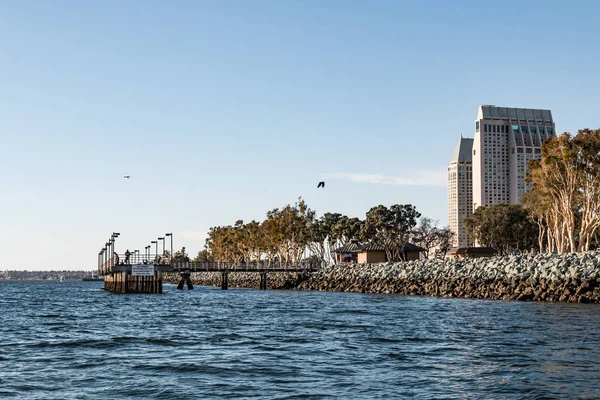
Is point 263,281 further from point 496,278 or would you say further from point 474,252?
point 496,278

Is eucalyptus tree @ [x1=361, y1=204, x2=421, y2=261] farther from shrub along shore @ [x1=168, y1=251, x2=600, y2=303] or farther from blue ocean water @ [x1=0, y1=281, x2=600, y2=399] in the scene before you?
blue ocean water @ [x1=0, y1=281, x2=600, y2=399]

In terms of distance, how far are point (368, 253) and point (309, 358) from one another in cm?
10312

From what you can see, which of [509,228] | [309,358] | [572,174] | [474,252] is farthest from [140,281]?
[509,228]

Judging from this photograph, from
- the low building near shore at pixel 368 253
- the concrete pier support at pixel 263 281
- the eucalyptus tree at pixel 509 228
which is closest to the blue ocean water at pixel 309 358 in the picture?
the concrete pier support at pixel 263 281

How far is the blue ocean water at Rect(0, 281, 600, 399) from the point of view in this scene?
774 inches

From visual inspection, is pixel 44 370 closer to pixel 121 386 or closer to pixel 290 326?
pixel 121 386

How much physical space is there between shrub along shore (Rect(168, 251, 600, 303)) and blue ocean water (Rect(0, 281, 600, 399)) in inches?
706

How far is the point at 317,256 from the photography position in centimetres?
17200

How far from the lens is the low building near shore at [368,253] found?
128000 mm

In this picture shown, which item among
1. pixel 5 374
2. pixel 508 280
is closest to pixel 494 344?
pixel 5 374

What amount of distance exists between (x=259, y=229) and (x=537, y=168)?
333 feet

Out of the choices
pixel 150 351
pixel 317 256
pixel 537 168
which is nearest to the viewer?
pixel 150 351

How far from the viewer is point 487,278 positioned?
7062 centimetres

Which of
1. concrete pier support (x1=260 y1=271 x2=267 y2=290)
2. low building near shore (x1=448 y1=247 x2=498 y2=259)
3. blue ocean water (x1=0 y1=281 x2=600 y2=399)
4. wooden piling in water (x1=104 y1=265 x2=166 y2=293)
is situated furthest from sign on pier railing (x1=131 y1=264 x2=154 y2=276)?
low building near shore (x1=448 y1=247 x2=498 y2=259)
